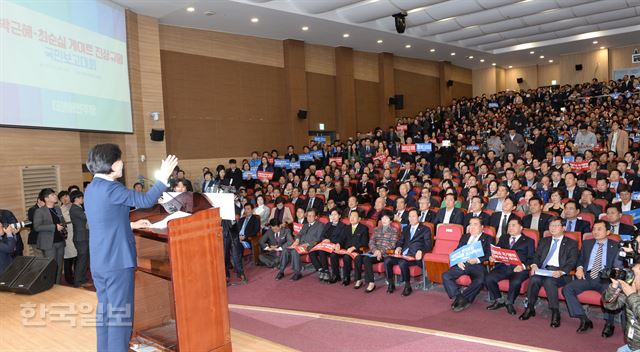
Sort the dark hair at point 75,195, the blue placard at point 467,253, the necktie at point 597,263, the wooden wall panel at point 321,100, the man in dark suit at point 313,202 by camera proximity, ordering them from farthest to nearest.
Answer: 1. the wooden wall panel at point 321,100
2. the man in dark suit at point 313,202
3. the dark hair at point 75,195
4. the blue placard at point 467,253
5. the necktie at point 597,263

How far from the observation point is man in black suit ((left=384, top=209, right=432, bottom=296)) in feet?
18.6

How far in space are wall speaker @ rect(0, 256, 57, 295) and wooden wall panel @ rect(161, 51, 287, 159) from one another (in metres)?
6.97

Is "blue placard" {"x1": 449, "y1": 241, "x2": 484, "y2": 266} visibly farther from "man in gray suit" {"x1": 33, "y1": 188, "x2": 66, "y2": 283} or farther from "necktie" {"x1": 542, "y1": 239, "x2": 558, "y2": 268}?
"man in gray suit" {"x1": 33, "y1": 188, "x2": 66, "y2": 283}

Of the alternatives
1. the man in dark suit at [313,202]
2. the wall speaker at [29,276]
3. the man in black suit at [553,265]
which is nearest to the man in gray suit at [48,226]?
the wall speaker at [29,276]

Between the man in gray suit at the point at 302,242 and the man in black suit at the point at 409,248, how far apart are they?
1303mm

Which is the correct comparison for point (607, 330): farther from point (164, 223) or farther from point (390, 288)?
point (164, 223)

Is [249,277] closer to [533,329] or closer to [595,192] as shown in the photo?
[533,329]

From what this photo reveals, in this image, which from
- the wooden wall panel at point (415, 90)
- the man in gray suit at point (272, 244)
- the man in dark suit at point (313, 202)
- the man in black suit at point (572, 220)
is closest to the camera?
the man in black suit at point (572, 220)

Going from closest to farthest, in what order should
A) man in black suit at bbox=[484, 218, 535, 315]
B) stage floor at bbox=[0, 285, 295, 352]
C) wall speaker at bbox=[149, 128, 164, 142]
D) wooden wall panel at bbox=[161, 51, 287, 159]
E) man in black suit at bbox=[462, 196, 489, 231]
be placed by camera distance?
stage floor at bbox=[0, 285, 295, 352]
man in black suit at bbox=[484, 218, 535, 315]
man in black suit at bbox=[462, 196, 489, 231]
wall speaker at bbox=[149, 128, 164, 142]
wooden wall panel at bbox=[161, 51, 287, 159]

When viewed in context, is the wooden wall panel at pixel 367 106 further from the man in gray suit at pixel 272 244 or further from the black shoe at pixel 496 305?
the black shoe at pixel 496 305

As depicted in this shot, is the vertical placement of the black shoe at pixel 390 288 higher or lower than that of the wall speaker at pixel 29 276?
lower

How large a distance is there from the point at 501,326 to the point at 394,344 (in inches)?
52.9

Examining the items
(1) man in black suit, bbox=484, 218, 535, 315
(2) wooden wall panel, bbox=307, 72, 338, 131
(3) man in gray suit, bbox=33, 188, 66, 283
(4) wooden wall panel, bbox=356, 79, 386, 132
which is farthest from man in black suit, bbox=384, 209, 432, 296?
(4) wooden wall panel, bbox=356, 79, 386, 132

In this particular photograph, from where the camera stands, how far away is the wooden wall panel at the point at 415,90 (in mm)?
17922
